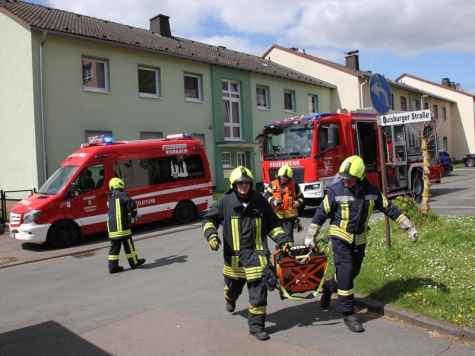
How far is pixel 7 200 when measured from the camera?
14.7 meters

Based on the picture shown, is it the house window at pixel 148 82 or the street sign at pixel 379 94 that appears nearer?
the street sign at pixel 379 94

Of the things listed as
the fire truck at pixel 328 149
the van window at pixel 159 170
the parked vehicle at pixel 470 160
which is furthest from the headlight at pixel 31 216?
the parked vehicle at pixel 470 160

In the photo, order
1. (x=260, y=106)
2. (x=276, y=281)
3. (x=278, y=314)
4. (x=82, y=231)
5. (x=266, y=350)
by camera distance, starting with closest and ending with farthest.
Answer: (x=266, y=350) < (x=276, y=281) < (x=278, y=314) < (x=82, y=231) < (x=260, y=106)

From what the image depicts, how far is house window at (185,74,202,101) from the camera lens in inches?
815

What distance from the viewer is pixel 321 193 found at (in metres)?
12.2

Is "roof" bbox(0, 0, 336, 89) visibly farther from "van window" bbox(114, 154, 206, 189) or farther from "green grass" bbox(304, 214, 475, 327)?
"green grass" bbox(304, 214, 475, 327)

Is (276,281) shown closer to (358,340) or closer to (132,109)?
(358,340)

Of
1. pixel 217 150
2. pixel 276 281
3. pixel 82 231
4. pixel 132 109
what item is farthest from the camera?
pixel 217 150

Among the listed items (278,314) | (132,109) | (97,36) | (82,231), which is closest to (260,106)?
(132,109)

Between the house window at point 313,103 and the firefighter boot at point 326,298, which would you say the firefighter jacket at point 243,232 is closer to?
the firefighter boot at point 326,298

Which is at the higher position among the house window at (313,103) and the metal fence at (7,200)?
the house window at (313,103)

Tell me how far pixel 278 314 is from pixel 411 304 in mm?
1452

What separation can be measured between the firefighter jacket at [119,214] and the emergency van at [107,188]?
3.39 meters

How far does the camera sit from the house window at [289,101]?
86.5 ft
